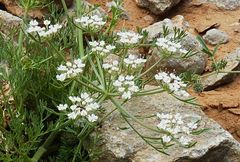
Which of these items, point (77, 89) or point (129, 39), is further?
point (77, 89)

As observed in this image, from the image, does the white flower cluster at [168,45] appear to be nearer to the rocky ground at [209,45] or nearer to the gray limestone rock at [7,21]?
the rocky ground at [209,45]

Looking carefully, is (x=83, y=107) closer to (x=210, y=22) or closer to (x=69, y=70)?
(x=69, y=70)

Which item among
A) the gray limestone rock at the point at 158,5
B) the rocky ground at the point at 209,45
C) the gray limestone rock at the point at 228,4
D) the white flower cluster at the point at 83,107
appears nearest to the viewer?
the white flower cluster at the point at 83,107

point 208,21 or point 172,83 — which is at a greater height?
point 172,83

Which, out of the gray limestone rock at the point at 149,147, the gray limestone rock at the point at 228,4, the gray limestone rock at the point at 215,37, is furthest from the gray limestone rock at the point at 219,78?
the gray limestone rock at the point at 228,4

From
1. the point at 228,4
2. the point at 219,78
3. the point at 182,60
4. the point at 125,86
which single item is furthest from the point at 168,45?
the point at 228,4

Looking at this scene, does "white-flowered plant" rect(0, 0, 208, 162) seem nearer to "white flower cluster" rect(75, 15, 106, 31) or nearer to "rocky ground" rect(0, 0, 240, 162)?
"white flower cluster" rect(75, 15, 106, 31)

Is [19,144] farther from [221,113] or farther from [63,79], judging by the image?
[221,113]

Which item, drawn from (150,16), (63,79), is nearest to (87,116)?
(63,79)
